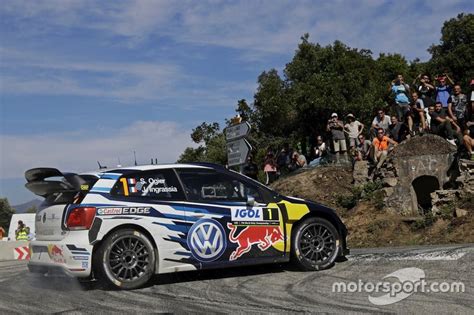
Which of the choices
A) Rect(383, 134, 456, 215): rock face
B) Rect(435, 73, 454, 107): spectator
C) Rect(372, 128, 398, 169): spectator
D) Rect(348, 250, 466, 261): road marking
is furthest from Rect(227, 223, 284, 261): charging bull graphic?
Rect(435, 73, 454, 107): spectator

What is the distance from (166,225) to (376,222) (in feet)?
27.7

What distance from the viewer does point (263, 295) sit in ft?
21.9

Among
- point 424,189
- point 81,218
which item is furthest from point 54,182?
point 424,189

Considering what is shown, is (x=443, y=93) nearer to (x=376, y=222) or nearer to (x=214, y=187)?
(x=376, y=222)

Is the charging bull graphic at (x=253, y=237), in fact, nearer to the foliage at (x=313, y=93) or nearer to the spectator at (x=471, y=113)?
the spectator at (x=471, y=113)

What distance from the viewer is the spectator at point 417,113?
15846mm

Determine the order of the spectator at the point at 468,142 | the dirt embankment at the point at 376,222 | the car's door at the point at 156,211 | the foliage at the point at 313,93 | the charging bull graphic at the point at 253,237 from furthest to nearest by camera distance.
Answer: the foliage at the point at 313,93 < the spectator at the point at 468,142 < the dirt embankment at the point at 376,222 < the charging bull graphic at the point at 253,237 < the car's door at the point at 156,211

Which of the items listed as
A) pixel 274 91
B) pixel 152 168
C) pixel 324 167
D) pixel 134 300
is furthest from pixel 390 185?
pixel 274 91

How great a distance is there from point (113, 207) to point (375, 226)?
8.81 metres

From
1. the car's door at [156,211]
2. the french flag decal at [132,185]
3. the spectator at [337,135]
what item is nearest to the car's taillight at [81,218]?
the car's door at [156,211]

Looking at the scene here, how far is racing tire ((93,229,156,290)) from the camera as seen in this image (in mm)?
7207

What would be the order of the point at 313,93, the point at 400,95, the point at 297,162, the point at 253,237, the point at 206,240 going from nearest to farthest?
the point at 206,240 → the point at 253,237 → the point at 400,95 → the point at 297,162 → the point at 313,93

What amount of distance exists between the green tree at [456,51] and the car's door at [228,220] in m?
36.1

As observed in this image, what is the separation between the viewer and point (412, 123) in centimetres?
1617
